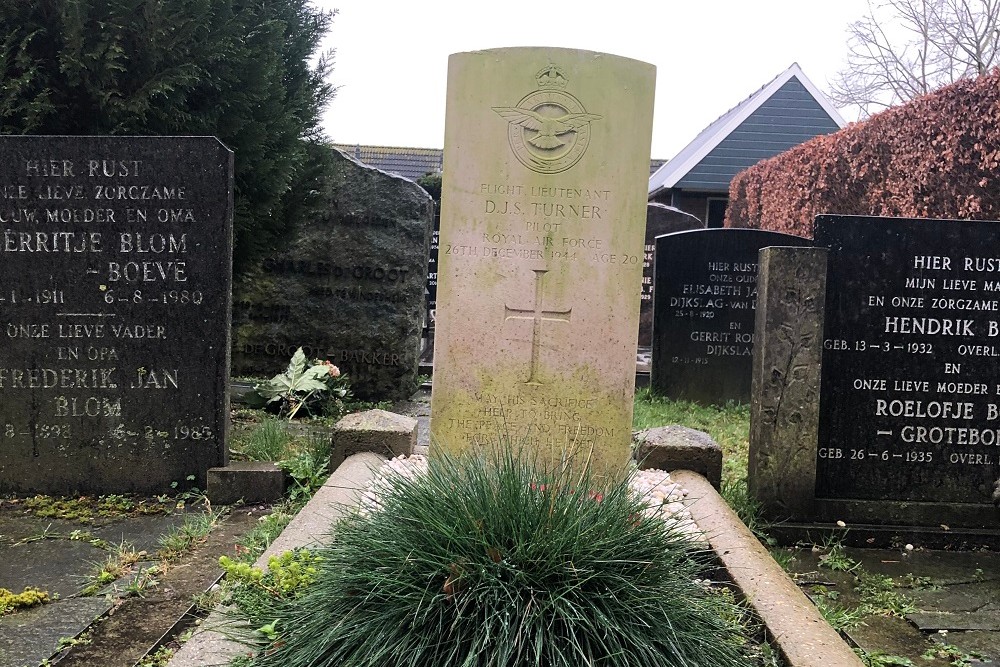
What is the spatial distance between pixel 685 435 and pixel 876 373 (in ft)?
3.55

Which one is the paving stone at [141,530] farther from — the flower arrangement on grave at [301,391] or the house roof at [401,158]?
the house roof at [401,158]

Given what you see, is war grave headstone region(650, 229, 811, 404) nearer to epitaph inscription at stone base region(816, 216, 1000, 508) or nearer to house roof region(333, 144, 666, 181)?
epitaph inscription at stone base region(816, 216, 1000, 508)

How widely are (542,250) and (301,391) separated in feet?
11.0

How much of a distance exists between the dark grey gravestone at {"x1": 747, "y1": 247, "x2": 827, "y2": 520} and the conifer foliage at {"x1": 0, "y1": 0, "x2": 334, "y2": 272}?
3.51 metres

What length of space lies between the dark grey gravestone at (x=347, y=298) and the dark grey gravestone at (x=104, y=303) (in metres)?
3.24

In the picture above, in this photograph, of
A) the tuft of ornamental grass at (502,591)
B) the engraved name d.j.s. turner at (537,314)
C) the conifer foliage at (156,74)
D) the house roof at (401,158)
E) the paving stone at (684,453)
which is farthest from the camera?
the house roof at (401,158)

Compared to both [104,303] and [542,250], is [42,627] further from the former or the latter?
[542,250]

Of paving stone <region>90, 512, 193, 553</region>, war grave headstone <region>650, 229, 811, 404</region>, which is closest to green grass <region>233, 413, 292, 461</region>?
paving stone <region>90, 512, 193, 553</region>

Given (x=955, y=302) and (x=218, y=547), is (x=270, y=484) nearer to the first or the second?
(x=218, y=547)

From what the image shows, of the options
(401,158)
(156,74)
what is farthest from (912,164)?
(401,158)

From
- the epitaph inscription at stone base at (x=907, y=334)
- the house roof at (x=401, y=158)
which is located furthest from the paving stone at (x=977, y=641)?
the house roof at (x=401, y=158)

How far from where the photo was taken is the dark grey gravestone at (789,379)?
13.2 feet

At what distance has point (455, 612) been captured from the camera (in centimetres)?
207

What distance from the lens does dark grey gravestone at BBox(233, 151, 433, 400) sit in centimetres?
750
